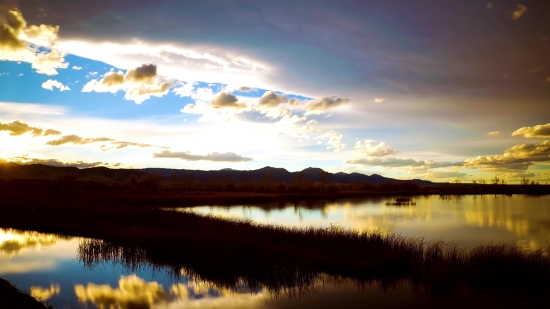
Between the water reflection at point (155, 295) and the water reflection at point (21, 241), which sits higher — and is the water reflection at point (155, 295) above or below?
below

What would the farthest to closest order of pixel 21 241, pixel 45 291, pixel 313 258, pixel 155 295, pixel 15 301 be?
1. pixel 21 241
2. pixel 313 258
3. pixel 45 291
4. pixel 155 295
5. pixel 15 301

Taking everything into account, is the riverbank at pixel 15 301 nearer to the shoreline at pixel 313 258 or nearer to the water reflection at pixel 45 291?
the water reflection at pixel 45 291

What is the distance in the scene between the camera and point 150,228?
25.8 meters

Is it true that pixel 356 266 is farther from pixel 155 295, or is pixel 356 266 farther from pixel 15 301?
pixel 15 301

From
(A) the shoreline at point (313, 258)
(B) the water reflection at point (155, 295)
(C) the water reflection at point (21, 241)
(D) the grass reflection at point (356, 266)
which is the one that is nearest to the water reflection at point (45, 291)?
(B) the water reflection at point (155, 295)

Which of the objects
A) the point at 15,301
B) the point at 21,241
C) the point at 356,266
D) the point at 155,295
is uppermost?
the point at 15,301

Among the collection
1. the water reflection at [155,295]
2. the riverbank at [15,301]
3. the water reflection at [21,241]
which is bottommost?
the water reflection at [155,295]

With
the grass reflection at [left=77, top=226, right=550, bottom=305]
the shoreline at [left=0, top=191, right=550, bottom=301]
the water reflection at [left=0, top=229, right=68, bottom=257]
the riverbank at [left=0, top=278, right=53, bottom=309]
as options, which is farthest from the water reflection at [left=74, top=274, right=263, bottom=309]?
the water reflection at [left=0, top=229, right=68, bottom=257]

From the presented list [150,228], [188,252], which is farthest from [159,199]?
[188,252]

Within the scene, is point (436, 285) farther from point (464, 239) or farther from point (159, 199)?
point (159, 199)

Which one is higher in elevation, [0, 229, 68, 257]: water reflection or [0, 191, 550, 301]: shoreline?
[0, 191, 550, 301]: shoreline

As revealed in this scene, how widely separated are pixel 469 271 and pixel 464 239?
13354mm

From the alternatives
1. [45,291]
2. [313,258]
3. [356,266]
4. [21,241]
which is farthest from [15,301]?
[21,241]

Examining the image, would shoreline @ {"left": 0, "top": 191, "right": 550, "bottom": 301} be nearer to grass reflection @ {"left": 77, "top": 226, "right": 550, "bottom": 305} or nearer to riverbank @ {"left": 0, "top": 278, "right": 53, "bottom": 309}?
grass reflection @ {"left": 77, "top": 226, "right": 550, "bottom": 305}
